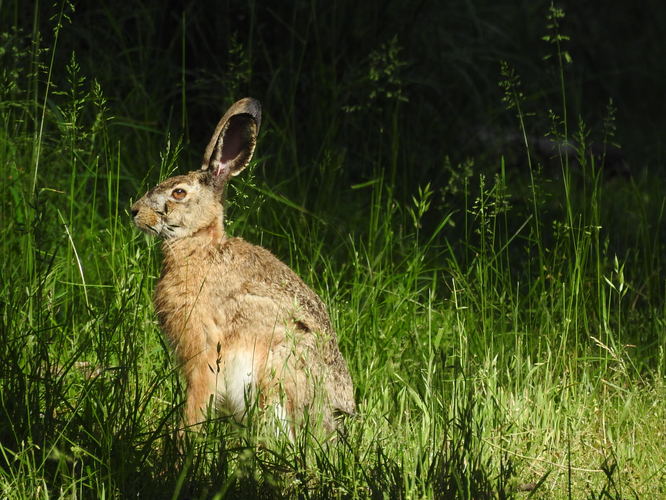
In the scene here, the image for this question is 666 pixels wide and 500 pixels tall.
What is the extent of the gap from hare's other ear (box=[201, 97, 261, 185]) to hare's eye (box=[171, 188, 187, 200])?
147 millimetres

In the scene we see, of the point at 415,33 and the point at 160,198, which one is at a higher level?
the point at 415,33

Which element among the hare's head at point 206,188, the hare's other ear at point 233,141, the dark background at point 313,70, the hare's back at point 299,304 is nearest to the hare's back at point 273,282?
the hare's back at point 299,304

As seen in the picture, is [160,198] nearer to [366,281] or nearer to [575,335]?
[366,281]

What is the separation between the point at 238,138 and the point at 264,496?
1.50 m

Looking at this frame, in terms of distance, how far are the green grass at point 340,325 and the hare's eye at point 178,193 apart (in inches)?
7.7

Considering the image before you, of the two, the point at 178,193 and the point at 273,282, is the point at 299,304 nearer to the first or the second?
the point at 273,282

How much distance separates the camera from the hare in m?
3.51

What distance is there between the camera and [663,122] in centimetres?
886

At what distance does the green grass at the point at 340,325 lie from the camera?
2906 millimetres

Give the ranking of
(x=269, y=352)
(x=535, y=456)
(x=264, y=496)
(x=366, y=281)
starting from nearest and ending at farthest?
(x=264, y=496), (x=535, y=456), (x=269, y=352), (x=366, y=281)

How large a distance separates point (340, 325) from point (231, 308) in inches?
20.7

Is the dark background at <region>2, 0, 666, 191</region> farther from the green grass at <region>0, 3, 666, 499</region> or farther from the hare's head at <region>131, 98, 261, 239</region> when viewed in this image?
the hare's head at <region>131, 98, 261, 239</region>

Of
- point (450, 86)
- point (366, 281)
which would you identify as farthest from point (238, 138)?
point (450, 86)

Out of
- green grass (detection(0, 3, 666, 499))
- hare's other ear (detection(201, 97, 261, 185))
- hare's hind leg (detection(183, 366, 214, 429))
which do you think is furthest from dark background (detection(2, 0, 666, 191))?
hare's hind leg (detection(183, 366, 214, 429))
